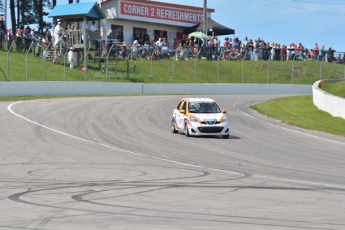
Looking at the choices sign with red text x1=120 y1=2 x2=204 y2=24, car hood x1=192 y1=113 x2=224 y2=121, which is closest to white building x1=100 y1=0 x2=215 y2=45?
sign with red text x1=120 y1=2 x2=204 y2=24

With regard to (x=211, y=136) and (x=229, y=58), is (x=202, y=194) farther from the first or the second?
(x=229, y=58)

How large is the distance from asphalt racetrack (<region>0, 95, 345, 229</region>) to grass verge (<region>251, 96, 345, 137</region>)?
40.5 inches

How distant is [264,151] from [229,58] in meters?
34.3

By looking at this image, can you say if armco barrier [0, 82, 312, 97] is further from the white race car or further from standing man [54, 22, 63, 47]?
the white race car

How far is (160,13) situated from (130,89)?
61.8 feet

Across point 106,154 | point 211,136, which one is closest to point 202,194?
point 106,154

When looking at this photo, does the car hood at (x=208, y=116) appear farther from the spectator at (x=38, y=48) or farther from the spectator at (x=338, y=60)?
the spectator at (x=338, y=60)

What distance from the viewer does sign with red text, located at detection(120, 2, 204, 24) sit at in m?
54.9

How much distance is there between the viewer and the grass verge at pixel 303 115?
925 inches

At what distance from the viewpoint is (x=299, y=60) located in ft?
183

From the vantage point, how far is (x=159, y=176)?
39.8 feet

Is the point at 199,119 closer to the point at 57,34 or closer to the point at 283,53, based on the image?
the point at 57,34

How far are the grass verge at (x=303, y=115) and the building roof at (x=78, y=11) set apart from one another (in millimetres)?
14298

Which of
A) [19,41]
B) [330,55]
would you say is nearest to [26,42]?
[19,41]
